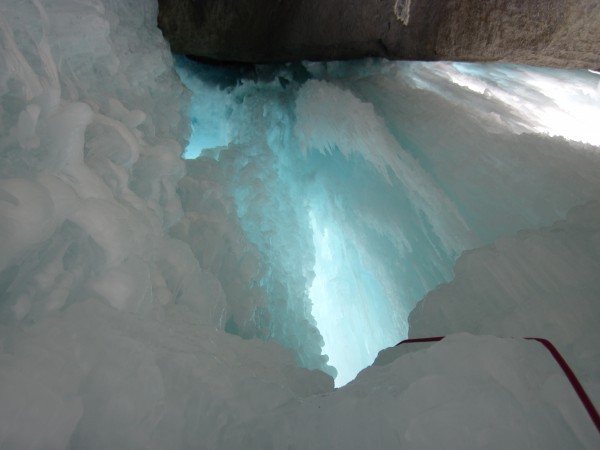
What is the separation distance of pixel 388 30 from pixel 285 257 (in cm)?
272

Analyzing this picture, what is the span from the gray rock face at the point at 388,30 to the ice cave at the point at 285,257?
0.37 meters

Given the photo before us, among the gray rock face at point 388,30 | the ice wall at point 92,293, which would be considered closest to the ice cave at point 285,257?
the ice wall at point 92,293

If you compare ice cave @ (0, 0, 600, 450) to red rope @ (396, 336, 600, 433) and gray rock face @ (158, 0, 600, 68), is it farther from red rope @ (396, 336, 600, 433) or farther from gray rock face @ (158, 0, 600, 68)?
gray rock face @ (158, 0, 600, 68)

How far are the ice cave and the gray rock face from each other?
369 mm

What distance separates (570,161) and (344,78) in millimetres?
3060

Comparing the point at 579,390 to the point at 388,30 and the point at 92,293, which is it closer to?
the point at 92,293

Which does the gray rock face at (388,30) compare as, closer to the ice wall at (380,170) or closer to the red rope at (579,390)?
the ice wall at (380,170)

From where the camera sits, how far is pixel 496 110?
406 centimetres

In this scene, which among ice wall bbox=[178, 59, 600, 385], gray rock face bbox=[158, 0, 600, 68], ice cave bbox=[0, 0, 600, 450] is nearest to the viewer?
ice cave bbox=[0, 0, 600, 450]

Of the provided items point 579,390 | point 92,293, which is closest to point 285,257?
point 92,293

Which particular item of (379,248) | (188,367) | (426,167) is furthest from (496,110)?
(188,367)

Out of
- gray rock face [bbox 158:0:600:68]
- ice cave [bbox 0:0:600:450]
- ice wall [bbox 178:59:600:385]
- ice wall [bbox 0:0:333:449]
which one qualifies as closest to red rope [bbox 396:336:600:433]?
ice cave [bbox 0:0:600:450]

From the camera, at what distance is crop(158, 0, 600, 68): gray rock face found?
4.34 metres

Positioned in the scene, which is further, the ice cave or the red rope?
the ice cave
